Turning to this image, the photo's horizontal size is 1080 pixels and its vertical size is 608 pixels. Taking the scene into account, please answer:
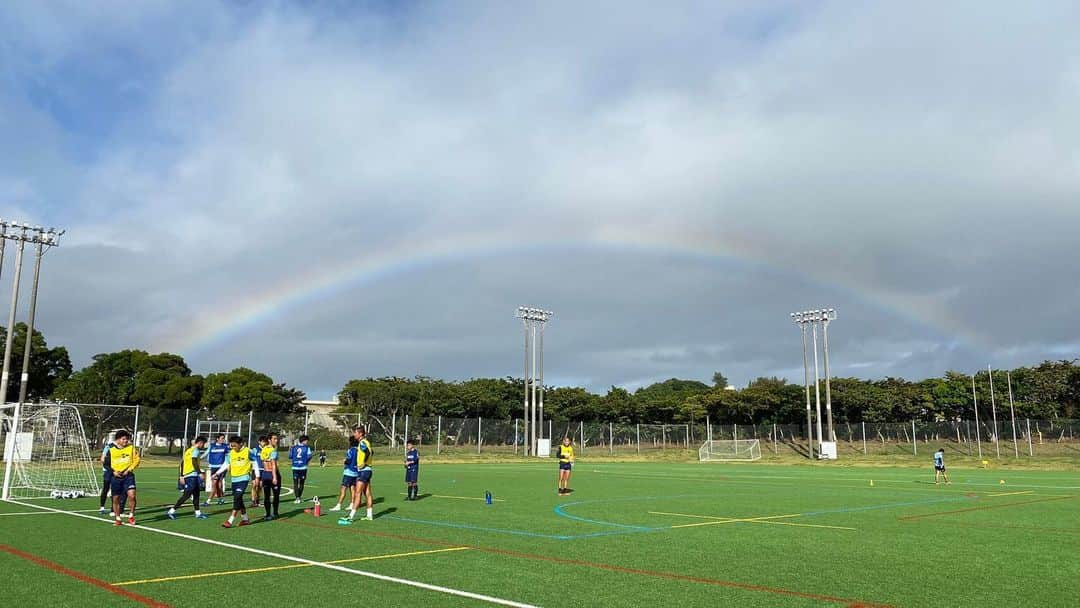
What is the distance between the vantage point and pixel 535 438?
230ft

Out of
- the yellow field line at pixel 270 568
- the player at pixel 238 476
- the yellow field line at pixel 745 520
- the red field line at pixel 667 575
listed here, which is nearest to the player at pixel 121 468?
the player at pixel 238 476

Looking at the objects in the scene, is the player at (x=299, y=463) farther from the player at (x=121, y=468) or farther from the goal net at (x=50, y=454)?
the goal net at (x=50, y=454)

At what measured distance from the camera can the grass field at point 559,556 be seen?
30.5ft

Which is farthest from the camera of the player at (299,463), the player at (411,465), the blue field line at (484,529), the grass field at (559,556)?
the player at (411,465)

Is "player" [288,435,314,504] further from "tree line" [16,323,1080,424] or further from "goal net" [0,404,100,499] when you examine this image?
"tree line" [16,323,1080,424]

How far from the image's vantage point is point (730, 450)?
68750 mm

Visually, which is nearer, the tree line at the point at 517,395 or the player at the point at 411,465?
the player at the point at 411,465

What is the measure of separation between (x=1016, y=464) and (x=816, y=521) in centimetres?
4632

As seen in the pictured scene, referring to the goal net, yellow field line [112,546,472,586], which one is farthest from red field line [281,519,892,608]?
the goal net

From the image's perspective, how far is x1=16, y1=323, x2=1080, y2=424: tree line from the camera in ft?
221

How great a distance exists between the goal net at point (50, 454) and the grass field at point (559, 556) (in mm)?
4792

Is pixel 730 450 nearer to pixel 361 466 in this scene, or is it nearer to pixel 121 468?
pixel 361 466

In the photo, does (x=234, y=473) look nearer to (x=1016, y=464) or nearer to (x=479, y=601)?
(x=479, y=601)

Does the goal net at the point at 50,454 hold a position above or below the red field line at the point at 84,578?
above
